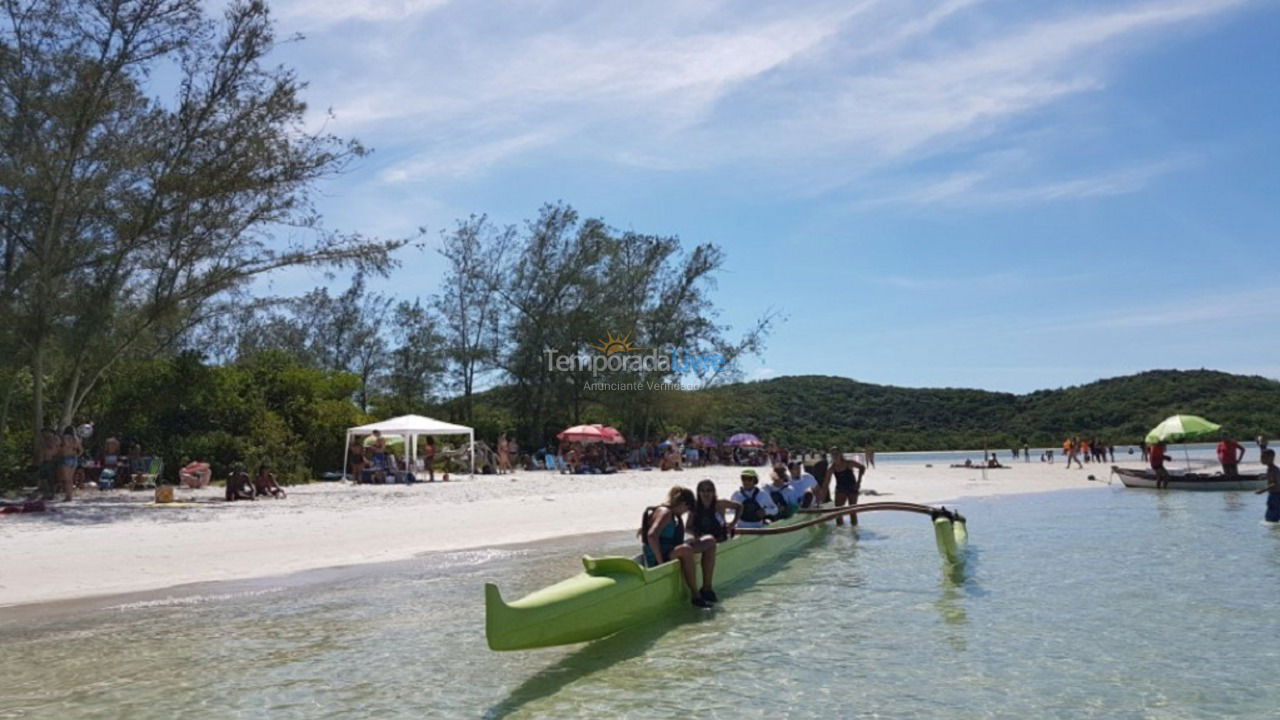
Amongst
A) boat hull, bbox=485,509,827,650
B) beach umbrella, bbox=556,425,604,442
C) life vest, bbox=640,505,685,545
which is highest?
beach umbrella, bbox=556,425,604,442

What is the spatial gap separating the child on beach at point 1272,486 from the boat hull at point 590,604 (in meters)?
9.13

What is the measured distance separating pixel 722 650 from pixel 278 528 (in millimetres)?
8711

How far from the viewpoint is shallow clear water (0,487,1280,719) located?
602cm

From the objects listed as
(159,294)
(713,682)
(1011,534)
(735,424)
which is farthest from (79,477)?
(735,424)

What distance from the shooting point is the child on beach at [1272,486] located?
13430 millimetres

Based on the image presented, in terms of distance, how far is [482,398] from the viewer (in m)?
35.9

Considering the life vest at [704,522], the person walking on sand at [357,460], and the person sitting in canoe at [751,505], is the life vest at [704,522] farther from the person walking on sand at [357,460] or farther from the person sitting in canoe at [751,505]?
the person walking on sand at [357,460]

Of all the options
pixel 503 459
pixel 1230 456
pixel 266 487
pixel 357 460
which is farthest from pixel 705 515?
pixel 503 459

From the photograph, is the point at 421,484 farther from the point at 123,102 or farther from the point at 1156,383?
the point at 1156,383

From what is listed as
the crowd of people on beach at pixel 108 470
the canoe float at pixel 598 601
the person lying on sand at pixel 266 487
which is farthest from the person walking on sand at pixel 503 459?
the canoe float at pixel 598 601

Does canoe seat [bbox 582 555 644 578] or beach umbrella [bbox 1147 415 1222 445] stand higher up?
beach umbrella [bbox 1147 415 1222 445]

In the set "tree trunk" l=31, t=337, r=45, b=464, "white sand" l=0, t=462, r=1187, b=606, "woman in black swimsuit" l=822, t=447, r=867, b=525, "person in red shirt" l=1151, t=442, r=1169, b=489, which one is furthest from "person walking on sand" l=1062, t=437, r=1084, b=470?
"tree trunk" l=31, t=337, r=45, b=464

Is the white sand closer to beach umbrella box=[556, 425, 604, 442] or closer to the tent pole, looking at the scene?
the tent pole

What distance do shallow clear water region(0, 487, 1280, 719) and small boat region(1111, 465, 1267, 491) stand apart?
38.1 feet
